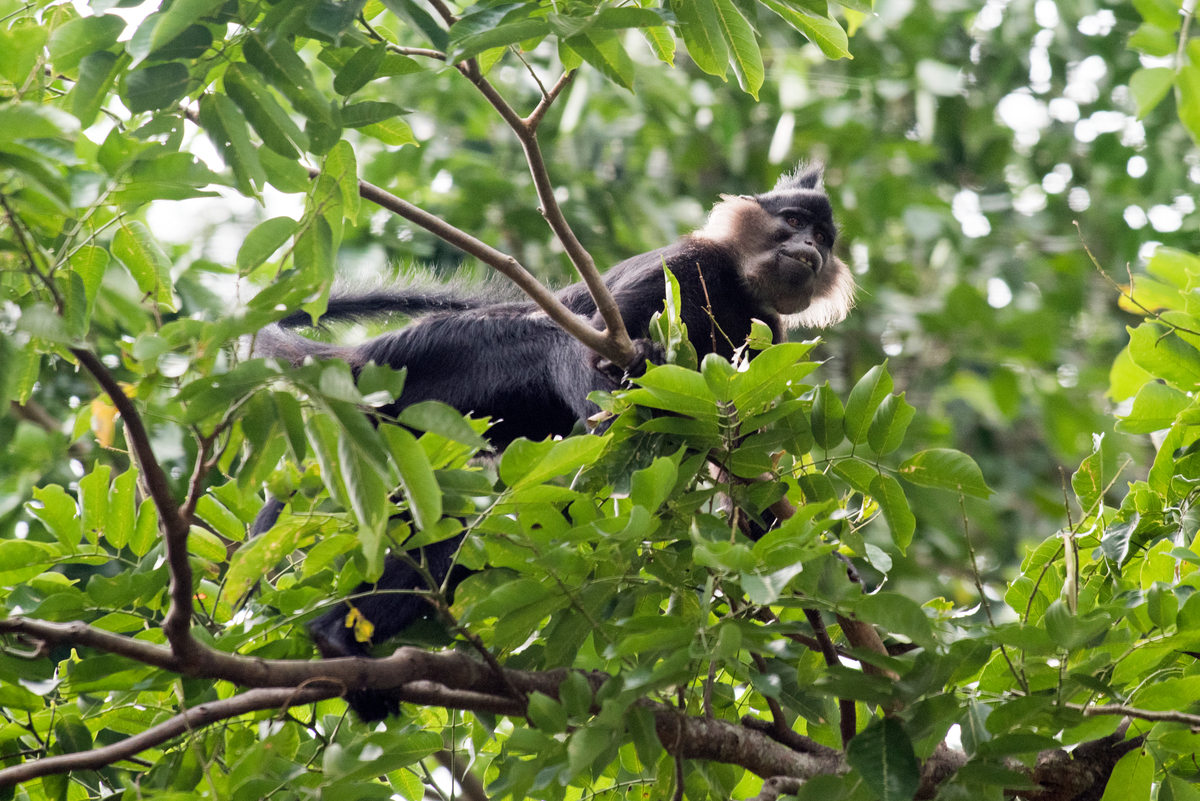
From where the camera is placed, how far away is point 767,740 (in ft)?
6.88

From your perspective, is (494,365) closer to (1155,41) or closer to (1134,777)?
(1155,41)

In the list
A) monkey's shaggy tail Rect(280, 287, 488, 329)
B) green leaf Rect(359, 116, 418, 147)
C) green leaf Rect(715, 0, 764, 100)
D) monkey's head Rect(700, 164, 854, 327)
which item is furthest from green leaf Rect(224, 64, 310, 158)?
monkey's head Rect(700, 164, 854, 327)

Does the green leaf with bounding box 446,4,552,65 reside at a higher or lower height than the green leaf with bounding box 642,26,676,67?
higher

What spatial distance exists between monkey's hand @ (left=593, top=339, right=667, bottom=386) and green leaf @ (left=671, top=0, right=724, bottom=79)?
72 centimetres

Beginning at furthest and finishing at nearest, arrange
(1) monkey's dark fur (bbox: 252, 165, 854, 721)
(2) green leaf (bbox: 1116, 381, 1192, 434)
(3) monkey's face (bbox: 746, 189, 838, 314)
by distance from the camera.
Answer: (3) monkey's face (bbox: 746, 189, 838, 314) < (1) monkey's dark fur (bbox: 252, 165, 854, 721) < (2) green leaf (bbox: 1116, 381, 1192, 434)

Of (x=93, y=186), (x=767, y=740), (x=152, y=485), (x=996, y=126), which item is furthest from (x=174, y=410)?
(x=996, y=126)

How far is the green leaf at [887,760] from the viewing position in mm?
1603

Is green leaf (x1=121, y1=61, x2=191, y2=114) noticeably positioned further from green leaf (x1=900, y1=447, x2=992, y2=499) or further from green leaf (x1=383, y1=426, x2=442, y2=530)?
green leaf (x1=900, y1=447, x2=992, y2=499)

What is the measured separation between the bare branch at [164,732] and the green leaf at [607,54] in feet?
3.78

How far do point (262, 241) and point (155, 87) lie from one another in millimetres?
267

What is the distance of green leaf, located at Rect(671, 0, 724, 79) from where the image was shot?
1966 millimetres

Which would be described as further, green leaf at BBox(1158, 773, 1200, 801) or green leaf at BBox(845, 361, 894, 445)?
green leaf at BBox(845, 361, 894, 445)

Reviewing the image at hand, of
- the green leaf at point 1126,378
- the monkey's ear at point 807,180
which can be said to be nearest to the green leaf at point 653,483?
the green leaf at point 1126,378

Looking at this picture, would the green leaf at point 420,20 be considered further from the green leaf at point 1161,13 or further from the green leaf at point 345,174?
the green leaf at point 1161,13
